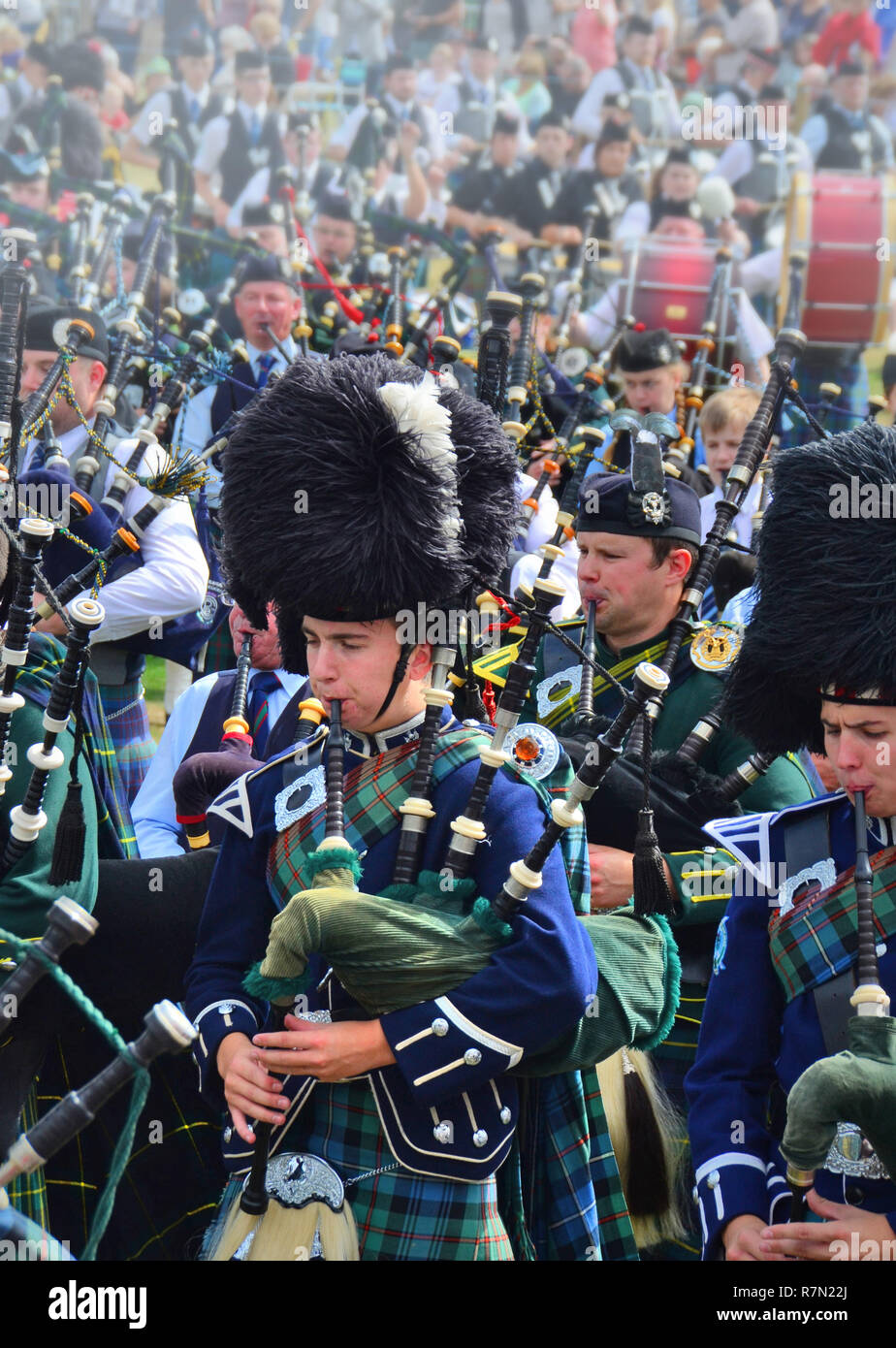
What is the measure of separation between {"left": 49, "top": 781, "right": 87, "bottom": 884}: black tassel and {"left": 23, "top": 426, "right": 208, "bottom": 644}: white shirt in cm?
201

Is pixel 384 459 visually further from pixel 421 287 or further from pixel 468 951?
pixel 421 287

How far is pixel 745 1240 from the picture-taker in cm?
263

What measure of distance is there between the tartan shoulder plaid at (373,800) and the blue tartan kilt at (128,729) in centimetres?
283

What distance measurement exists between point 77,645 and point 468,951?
1.01 metres

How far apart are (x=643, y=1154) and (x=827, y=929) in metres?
0.96

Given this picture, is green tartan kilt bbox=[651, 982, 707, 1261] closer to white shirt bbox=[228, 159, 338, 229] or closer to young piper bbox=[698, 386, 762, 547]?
young piper bbox=[698, 386, 762, 547]

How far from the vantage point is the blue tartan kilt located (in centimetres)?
561

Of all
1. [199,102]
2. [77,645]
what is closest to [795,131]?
[199,102]

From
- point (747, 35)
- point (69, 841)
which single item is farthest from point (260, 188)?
point (69, 841)

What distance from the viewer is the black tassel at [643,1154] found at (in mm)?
3414

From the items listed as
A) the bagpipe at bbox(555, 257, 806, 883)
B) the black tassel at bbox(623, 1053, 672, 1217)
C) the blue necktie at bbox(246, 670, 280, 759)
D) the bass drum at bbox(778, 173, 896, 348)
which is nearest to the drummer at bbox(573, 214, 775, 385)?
the bass drum at bbox(778, 173, 896, 348)

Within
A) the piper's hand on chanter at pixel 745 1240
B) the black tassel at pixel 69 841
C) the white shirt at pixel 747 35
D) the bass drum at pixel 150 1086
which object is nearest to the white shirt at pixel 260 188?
the white shirt at pixel 747 35

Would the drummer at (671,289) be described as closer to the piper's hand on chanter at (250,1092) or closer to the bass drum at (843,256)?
the bass drum at (843,256)

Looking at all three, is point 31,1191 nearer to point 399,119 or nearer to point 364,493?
point 364,493
